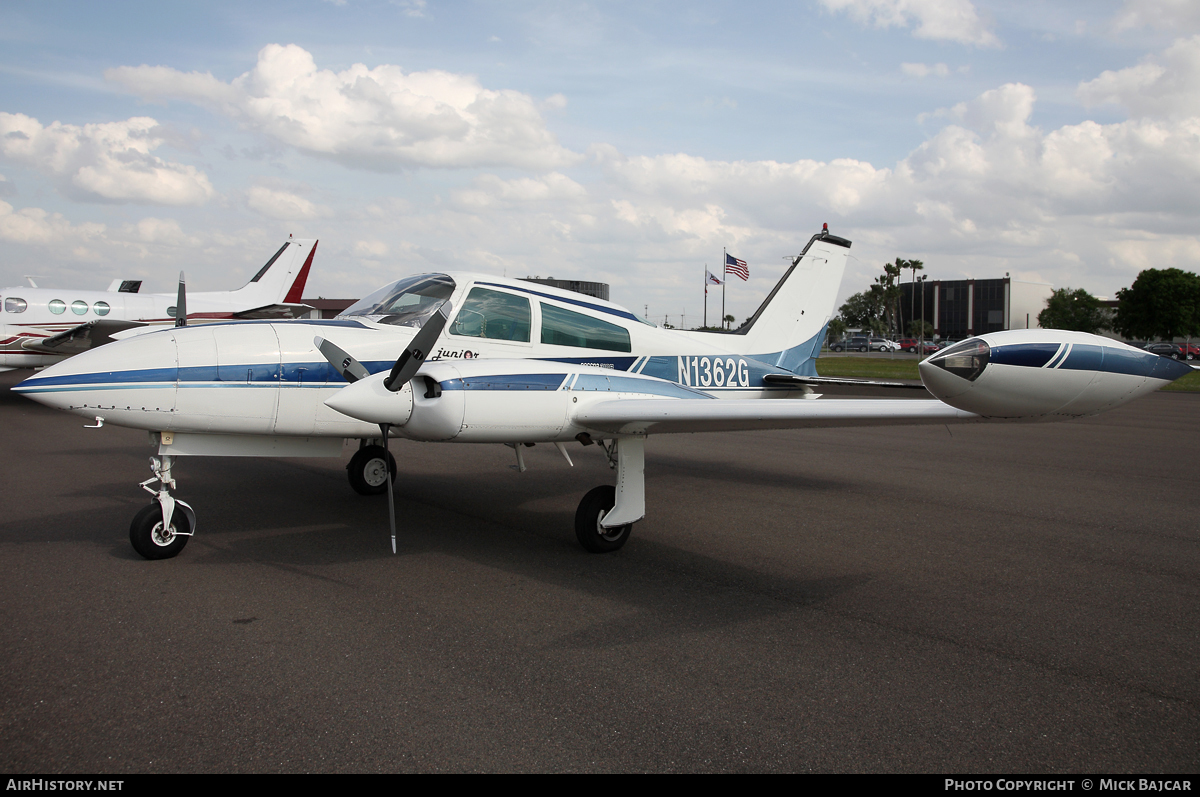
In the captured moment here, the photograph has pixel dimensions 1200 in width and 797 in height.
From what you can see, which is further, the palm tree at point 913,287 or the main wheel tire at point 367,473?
the palm tree at point 913,287

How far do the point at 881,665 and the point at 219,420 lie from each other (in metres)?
4.95

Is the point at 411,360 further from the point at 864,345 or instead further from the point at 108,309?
the point at 864,345

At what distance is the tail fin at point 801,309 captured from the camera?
31.1 ft

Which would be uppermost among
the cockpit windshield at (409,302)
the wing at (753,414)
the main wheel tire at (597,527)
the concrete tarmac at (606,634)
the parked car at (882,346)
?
the parked car at (882,346)

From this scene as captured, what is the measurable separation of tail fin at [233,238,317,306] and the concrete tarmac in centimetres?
1592

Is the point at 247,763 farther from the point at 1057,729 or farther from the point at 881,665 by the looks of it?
the point at 1057,729

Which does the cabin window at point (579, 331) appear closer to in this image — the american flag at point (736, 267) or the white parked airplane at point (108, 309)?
the white parked airplane at point (108, 309)

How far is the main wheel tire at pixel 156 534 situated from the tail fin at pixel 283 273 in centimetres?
1910

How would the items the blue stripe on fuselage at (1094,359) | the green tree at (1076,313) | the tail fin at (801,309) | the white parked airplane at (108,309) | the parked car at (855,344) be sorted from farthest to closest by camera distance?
the parked car at (855,344), the green tree at (1076,313), the white parked airplane at (108,309), the tail fin at (801,309), the blue stripe on fuselage at (1094,359)

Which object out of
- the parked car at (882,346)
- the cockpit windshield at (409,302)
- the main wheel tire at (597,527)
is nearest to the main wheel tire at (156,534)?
the cockpit windshield at (409,302)

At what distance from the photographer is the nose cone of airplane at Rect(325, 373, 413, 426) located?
4750 millimetres

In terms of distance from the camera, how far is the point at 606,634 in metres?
4.20

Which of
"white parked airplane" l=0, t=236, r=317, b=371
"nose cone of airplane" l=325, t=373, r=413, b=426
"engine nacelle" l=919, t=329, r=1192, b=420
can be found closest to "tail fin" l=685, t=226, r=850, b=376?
"nose cone of airplane" l=325, t=373, r=413, b=426

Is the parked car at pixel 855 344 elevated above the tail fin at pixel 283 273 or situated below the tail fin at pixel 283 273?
below
